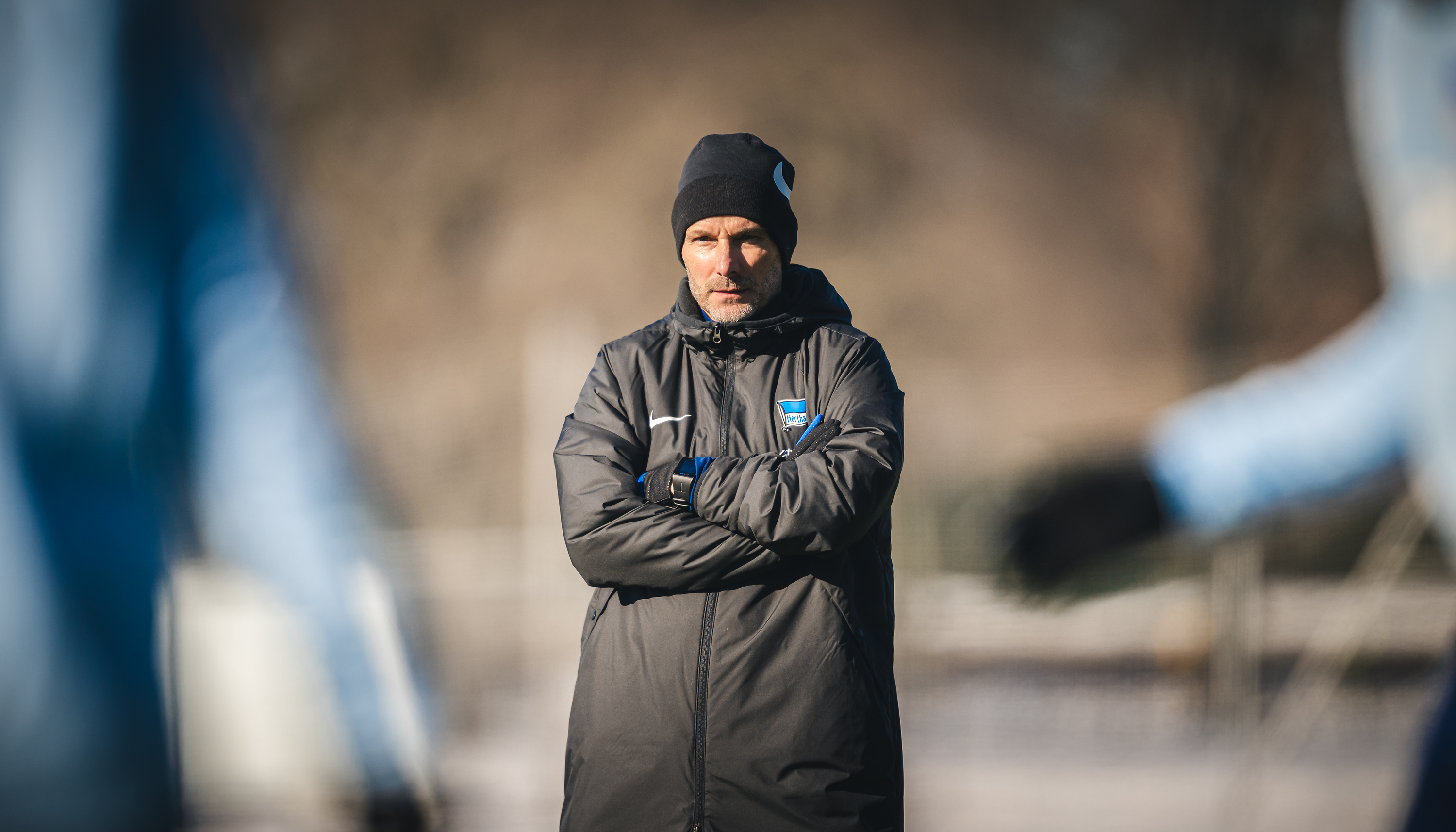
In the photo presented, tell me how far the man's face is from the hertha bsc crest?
202 millimetres

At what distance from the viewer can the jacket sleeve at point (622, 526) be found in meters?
2.01

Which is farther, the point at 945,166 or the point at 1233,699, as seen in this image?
the point at 945,166

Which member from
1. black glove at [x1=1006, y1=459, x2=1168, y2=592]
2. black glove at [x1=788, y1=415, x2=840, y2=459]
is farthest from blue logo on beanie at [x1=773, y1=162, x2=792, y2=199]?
black glove at [x1=1006, y1=459, x2=1168, y2=592]

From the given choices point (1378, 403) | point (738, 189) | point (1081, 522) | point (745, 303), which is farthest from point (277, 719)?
point (1378, 403)

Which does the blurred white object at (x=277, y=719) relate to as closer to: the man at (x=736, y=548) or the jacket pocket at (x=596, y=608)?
the jacket pocket at (x=596, y=608)

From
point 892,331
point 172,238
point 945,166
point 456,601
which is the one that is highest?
point 945,166

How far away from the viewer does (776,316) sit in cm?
220

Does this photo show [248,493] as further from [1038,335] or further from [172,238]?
[1038,335]

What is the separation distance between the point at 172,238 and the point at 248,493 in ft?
2.59

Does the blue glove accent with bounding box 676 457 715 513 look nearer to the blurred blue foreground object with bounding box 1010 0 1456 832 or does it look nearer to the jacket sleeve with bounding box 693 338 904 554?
the jacket sleeve with bounding box 693 338 904 554

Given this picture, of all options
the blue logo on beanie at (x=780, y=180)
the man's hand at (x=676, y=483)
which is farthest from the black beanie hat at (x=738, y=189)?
the man's hand at (x=676, y=483)

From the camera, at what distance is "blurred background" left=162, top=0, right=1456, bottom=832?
5148mm

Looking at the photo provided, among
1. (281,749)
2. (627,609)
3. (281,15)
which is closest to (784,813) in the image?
(627,609)

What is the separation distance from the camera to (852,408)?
2160mm
